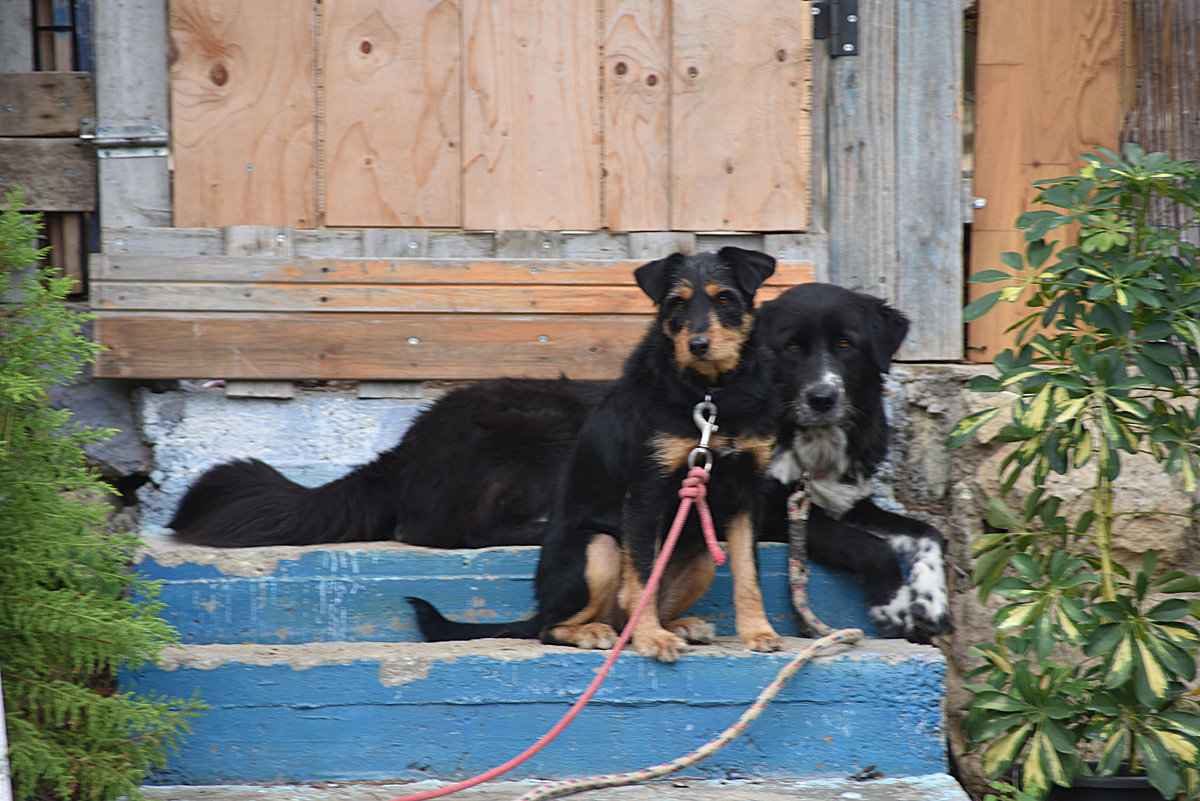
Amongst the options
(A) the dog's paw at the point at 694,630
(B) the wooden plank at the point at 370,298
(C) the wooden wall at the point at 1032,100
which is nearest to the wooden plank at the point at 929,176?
(C) the wooden wall at the point at 1032,100

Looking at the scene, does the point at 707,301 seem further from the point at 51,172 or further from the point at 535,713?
the point at 51,172

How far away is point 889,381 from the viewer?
4102 millimetres

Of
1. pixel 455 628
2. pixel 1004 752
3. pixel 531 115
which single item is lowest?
pixel 1004 752

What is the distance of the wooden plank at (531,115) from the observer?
4086 mm

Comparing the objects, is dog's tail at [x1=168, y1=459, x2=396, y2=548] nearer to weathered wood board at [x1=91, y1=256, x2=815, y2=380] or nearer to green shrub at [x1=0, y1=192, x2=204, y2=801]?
weathered wood board at [x1=91, y1=256, x2=815, y2=380]

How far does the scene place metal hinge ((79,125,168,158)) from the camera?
13.2 ft

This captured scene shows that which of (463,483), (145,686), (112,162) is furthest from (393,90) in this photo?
(145,686)

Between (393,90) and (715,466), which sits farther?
(393,90)

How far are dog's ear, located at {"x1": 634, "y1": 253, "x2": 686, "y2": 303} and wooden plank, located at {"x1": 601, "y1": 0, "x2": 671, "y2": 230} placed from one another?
1151mm

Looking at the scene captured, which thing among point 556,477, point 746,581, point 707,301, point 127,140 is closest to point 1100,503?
point 746,581

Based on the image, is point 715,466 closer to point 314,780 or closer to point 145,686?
point 314,780

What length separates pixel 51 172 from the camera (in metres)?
4.07

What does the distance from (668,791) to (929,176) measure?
9.21ft

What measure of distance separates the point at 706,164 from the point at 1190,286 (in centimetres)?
198
